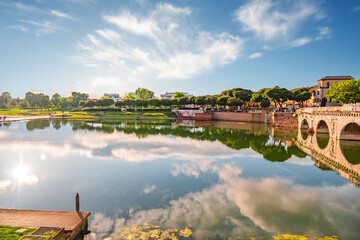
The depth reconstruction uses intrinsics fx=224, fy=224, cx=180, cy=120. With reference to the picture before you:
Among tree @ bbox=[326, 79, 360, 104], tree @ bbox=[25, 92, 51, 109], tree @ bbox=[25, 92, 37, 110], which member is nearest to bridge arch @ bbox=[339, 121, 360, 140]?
tree @ bbox=[326, 79, 360, 104]

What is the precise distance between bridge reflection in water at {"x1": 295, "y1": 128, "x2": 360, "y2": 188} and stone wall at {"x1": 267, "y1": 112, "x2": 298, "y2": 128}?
29.0m

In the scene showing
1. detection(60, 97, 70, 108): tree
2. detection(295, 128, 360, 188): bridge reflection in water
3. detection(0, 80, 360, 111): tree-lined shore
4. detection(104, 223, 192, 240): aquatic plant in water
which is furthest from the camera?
detection(60, 97, 70, 108): tree

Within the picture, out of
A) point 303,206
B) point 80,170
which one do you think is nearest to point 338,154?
point 303,206

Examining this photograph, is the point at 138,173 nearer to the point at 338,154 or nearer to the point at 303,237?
the point at 303,237

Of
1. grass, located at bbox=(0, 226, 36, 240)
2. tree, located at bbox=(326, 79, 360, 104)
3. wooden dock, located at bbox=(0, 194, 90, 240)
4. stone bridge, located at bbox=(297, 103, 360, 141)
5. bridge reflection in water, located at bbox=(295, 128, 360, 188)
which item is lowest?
bridge reflection in water, located at bbox=(295, 128, 360, 188)

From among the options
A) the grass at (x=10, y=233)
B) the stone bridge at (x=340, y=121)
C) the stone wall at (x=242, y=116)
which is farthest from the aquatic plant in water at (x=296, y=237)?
the stone wall at (x=242, y=116)

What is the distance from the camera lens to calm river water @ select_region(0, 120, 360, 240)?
49.0 ft

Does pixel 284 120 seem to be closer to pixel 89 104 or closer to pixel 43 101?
pixel 89 104

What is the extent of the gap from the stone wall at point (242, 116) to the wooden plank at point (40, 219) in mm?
87710

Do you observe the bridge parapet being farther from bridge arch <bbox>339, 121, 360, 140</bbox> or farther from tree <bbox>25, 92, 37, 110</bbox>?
tree <bbox>25, 92, 37, 110</bbox>

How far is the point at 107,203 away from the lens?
57.9 feet

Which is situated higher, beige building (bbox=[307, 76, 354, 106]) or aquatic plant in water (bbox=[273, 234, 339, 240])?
beige building (bbox=[307, 76, 354, 106])

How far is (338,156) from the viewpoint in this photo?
33500 millimetres

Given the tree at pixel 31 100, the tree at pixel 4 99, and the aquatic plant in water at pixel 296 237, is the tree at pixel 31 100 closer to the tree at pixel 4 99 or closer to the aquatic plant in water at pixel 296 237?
the tree at pixel 4 99
